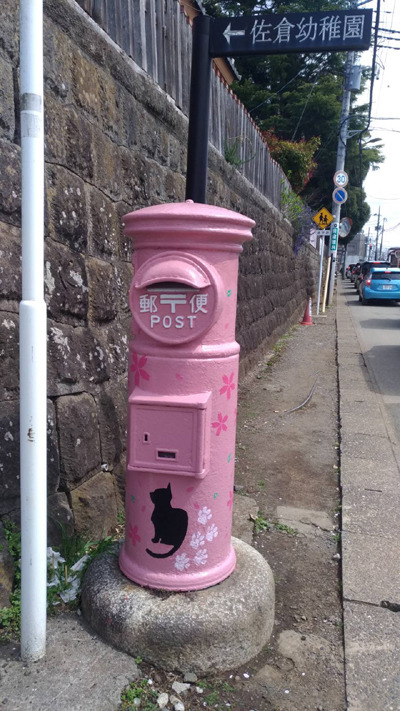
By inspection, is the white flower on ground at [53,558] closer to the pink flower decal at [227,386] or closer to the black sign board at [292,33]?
the pink flower decal at [227,386]

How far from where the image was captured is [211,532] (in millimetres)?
2406

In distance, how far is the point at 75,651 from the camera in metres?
2.27

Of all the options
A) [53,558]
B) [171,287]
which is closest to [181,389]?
[171,287]

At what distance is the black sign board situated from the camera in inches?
121

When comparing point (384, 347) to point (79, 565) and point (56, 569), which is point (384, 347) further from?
point (56, 569)

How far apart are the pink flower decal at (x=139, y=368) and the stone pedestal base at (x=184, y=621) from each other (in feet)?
2.96

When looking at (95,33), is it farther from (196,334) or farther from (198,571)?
(198,571)

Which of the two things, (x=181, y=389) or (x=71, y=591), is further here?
(x=71, y=591)

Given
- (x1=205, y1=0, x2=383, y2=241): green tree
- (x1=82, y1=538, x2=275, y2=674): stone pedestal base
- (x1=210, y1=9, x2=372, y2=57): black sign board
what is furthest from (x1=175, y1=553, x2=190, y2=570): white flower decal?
(x1=205, y1=0, x2=383, y2=241): green tree

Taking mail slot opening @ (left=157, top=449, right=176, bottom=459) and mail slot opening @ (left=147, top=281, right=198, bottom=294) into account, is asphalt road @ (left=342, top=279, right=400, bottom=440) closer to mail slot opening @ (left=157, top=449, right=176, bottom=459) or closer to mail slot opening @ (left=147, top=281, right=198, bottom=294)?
mail slot opening @ (left=157, top=449, right=176, bottom=459)

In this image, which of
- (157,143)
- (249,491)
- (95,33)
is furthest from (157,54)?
→ (249,491)

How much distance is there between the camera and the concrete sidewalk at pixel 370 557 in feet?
7.52

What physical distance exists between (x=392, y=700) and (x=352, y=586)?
2.58 feet

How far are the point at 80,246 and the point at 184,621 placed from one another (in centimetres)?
191
